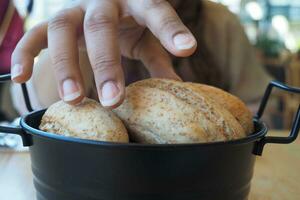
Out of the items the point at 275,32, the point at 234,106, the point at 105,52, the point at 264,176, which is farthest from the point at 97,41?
the point at 275,32

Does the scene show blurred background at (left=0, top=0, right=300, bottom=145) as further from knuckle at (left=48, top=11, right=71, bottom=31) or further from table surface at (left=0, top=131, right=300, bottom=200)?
knuckle at (left=48, top=11, right=71, bottom=31)

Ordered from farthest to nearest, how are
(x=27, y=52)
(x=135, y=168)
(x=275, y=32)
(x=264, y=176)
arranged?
(x=275, y=32), (x=264, y=176), (x=27, y=52), (x=135, y=168)

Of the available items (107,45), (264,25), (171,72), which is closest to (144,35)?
(171,72)

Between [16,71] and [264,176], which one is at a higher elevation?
[16,71]

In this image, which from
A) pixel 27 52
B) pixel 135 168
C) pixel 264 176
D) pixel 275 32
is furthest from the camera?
pixel 275 32

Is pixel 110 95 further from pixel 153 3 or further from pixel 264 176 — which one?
pixel 264 176

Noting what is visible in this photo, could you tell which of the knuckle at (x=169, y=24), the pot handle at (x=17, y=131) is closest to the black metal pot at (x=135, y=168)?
the pot handle at (x=17, y=131)

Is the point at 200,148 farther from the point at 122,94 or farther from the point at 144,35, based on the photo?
the point at 144,35

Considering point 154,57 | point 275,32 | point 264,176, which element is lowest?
point 275,32
